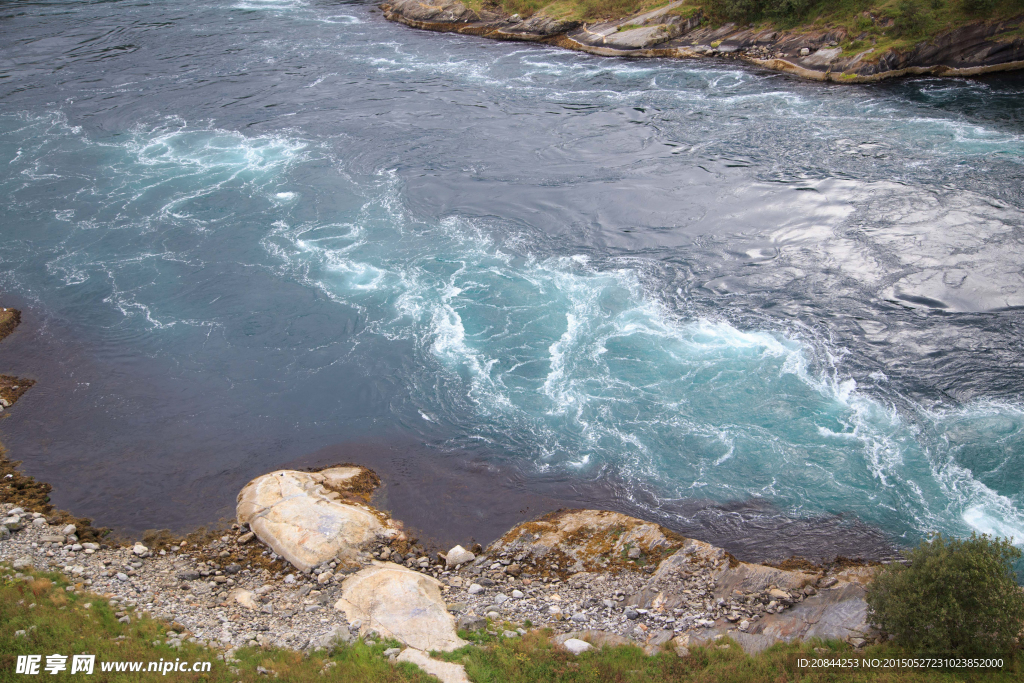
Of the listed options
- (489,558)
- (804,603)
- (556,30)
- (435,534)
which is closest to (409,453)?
(435,534)

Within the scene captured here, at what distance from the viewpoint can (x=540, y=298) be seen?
133ft

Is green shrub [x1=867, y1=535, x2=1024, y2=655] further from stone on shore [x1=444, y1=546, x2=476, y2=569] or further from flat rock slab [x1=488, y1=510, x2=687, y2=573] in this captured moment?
stone on shore [x1=444, y1=546, x2=476, y2=569]

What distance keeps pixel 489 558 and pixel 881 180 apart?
38480mm

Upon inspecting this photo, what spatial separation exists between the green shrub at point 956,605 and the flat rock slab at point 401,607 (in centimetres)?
1392

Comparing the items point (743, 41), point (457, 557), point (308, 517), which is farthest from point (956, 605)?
point (743, 41)

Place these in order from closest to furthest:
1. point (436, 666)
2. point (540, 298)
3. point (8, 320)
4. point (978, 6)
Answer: point (436, 666) → point (540, 298) → point (8, 320) → point (978, 6)

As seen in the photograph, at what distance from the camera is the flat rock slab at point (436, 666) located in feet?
69.5

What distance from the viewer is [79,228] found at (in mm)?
49656

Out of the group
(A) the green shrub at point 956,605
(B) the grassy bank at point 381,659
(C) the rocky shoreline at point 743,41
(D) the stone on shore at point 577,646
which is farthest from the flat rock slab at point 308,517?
(C) the rocky shoreline at point 743,41

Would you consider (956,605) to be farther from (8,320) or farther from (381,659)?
(8,320)

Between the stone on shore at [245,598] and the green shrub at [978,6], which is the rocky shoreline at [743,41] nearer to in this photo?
the green shrub at [978,6]

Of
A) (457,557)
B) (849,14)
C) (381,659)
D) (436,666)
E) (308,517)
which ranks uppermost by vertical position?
(849,14)

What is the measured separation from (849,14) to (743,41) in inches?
386

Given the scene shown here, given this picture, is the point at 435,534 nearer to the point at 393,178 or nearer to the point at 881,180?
the point at 393,178
